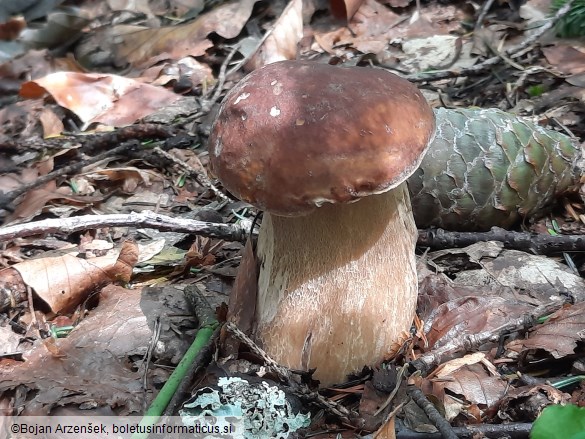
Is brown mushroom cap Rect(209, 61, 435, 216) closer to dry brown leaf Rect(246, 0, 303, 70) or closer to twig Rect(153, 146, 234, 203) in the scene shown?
twig Rect(153, 146, 234, 203)

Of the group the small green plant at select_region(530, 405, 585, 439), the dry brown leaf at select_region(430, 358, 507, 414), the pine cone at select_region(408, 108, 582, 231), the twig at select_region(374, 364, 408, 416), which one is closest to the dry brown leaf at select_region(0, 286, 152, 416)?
the twig at select_region(374, 364, 408, 416)

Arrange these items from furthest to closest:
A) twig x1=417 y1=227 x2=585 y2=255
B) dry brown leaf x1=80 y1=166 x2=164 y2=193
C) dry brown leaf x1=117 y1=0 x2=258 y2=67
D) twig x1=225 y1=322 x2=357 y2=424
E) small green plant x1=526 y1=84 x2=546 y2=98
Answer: dry brown leaf x1=117 y1=0 x2=258 y2=67, small green plant x1=526 y1=84 x2=546 y2=98, dry brown leaf x1=80 y1=166 x2=164 y2=193, twig x1=417 y1=227 x2=585 y2=255, twig x1=225 y1=322 x2=357 y2=424

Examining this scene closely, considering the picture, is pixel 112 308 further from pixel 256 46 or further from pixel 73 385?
pixel 256 46

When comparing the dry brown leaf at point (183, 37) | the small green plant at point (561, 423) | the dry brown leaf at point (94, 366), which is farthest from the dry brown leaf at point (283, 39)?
the small green plant at point (561, 423)

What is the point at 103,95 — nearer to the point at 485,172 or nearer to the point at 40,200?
the point at 40,200

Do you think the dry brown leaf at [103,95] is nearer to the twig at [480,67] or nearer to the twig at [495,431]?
the twig at [480,67]

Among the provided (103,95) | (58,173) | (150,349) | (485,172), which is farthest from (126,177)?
(485,172)
